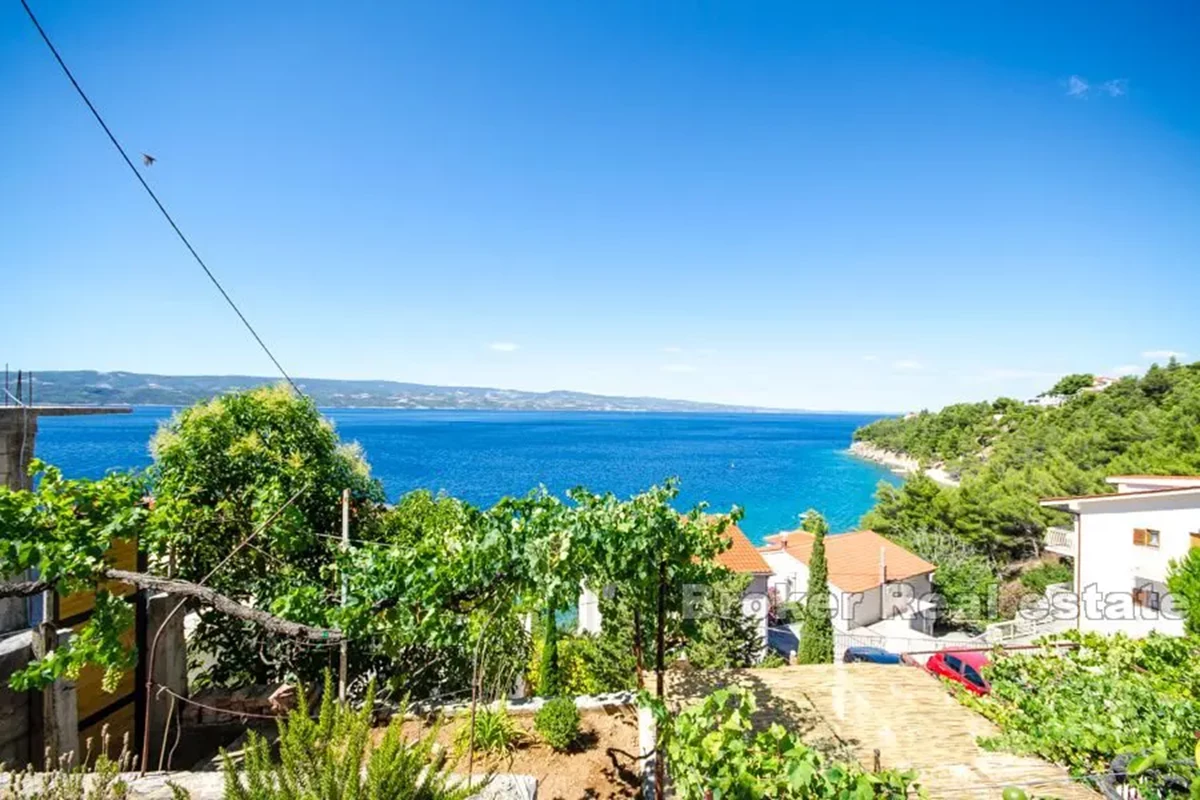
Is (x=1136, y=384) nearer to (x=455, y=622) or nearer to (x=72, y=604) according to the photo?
(x=455, y=622)

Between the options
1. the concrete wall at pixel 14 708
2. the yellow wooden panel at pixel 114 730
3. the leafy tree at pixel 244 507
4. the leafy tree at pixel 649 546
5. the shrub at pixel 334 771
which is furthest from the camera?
the leafy tree at pixel 244 507

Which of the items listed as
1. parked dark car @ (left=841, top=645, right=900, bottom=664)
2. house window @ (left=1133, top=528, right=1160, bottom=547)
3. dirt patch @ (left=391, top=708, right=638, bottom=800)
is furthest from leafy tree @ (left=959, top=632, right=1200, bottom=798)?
house window @ (left=1133, top=528, right=1160, bottom=547)

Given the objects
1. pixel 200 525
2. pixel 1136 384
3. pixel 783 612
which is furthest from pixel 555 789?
pixel 1136 384

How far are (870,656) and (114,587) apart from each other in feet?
46.4

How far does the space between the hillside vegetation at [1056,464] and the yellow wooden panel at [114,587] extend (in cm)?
2700

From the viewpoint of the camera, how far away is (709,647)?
→ 33.2 feet

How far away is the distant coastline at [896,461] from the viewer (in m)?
56.0

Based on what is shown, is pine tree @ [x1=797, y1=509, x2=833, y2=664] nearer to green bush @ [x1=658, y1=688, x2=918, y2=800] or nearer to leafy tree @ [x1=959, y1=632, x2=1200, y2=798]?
leafy tree @ [x1=959, y1=632, x2=1200, y2=798]

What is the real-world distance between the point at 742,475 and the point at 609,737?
6604 cm

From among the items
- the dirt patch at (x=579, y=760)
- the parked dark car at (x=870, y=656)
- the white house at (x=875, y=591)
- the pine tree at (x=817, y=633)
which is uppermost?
the dirt patch at (x=579, y=760)

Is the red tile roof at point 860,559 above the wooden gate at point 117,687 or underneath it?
underneath

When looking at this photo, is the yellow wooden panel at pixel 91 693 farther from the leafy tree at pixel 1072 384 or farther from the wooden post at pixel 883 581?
the leafy tree at pixel 1072 384

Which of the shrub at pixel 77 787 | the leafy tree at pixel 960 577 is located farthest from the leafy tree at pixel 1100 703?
the leafy tree at pixel 960 577

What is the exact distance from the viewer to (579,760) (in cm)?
507
